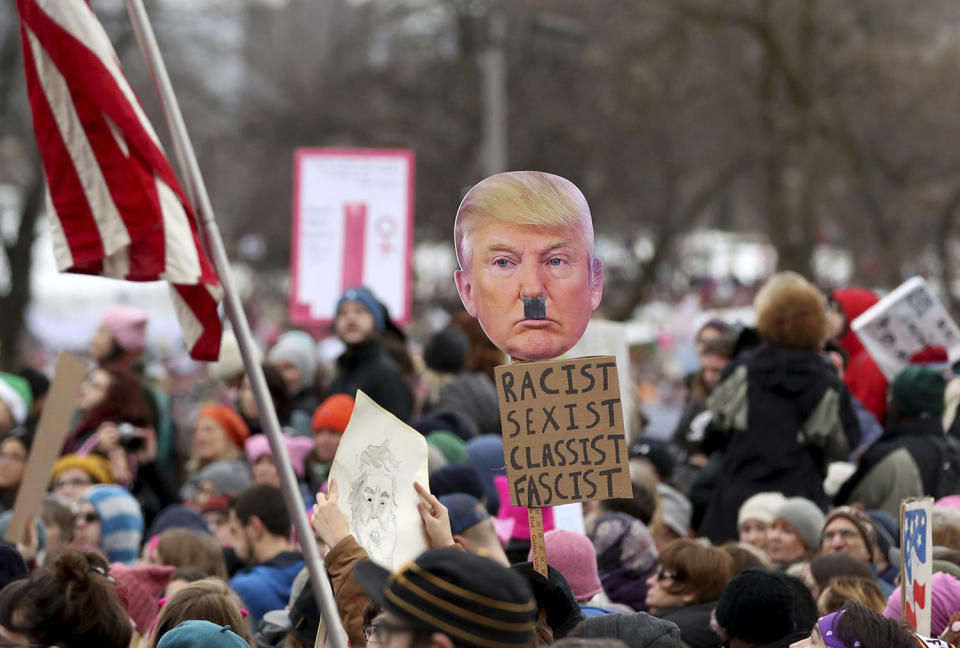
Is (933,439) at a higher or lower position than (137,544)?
higher

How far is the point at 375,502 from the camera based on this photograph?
159 inches

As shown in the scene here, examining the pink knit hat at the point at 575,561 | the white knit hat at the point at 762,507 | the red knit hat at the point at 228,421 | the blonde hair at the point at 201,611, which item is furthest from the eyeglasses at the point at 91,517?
the white knit hat at the point at 762,507

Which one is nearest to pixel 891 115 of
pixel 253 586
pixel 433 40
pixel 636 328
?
pixel 636 328

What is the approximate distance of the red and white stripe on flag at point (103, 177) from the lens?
4.35 m

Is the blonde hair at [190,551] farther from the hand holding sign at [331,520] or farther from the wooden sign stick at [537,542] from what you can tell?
the wooden sign stick at [537,542]

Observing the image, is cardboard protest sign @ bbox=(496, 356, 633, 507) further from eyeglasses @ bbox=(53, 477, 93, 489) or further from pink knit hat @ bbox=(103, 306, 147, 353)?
pink knit hat @ bbox=(103, 306, 147, 353)

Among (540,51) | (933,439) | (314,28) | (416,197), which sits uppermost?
(314,28)

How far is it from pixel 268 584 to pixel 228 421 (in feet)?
8.64

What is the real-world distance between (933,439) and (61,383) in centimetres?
393

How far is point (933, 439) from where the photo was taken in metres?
6.91

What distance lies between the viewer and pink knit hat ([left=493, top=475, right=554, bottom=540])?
567 cm

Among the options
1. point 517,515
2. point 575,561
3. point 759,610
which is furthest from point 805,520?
point 575,561

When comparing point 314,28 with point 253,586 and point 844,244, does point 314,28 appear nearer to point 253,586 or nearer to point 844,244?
point 844,244

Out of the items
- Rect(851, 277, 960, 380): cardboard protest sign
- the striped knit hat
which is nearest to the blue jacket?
the striped knit hat
